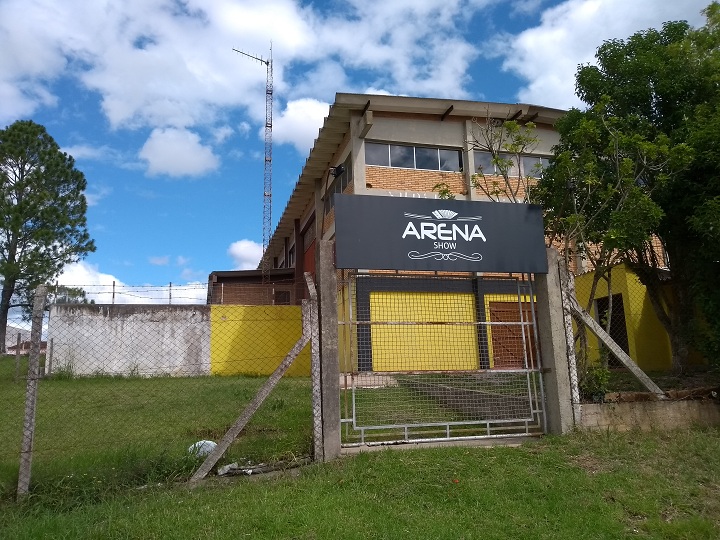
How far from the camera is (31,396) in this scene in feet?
17.0

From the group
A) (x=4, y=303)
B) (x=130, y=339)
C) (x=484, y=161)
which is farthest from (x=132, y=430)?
(x=4, y=303)

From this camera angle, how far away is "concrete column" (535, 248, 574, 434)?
692 centimetres

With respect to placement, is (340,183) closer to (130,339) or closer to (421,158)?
(421,158)

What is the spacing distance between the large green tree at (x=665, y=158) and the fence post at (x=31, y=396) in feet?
22.8

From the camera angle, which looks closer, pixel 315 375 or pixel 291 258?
pixel 315 375

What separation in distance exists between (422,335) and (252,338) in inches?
487

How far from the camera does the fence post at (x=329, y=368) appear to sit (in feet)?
19.5

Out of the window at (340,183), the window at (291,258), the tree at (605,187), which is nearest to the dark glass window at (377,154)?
the window at (340,183)

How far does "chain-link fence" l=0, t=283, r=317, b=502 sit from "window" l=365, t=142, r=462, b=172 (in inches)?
237

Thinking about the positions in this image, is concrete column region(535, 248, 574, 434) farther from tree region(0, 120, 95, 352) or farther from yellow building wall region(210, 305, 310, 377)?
Result: tree region(0, 120, 95, 352)

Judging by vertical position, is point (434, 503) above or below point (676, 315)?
below

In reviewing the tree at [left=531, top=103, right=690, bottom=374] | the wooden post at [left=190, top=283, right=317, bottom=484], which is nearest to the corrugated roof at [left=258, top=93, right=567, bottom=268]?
the tree at [left=531, top=103, right=690, bottom=374]

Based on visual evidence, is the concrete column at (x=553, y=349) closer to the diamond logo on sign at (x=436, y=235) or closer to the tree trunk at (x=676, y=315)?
the diamond logo on sign at (x=436, y=235)

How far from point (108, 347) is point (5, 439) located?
11749 millimetres
